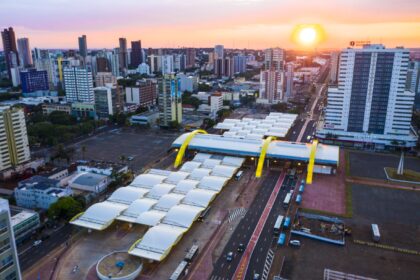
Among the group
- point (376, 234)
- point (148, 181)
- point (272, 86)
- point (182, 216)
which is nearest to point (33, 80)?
point (272, 86)

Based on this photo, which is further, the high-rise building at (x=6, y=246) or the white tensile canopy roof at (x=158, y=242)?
the white tensile canopy roof at (x=158, y=242)

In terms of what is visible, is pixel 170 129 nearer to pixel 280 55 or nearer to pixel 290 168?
pixel 290 168

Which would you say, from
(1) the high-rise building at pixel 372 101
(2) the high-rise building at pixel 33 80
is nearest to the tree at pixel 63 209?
(1) the high-rise building at pixel 372 101

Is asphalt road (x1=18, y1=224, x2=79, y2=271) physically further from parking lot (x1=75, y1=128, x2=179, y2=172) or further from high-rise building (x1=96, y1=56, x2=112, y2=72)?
high-rise building (x1=96, y1=56, x2=112, y2=72)

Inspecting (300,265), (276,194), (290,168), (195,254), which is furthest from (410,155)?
(195,254)

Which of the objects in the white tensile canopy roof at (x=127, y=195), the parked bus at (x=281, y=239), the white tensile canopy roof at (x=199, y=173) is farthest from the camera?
the white tensile canopy roof at (x=199, y=173)

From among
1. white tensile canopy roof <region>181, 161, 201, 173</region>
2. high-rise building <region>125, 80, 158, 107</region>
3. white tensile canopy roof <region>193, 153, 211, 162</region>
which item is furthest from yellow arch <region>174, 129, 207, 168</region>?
high-rise building <region>125, 80, 158, 107</region>

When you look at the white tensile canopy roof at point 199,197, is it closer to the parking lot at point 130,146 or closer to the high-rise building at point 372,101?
the parking lot at point 130,146
